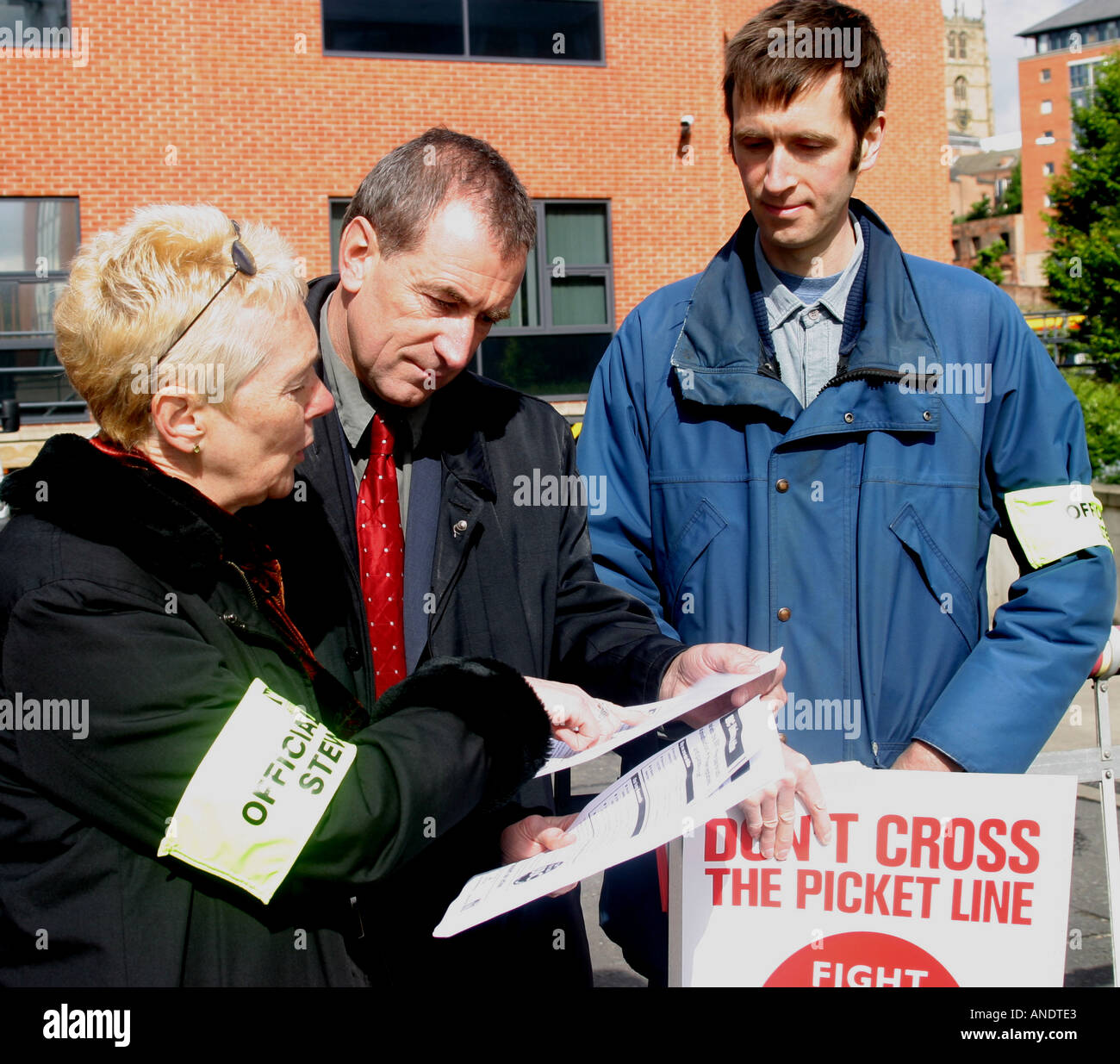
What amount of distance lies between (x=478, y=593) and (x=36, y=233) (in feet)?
43.3

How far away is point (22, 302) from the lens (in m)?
13.6

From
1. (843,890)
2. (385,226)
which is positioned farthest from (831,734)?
(385,226)

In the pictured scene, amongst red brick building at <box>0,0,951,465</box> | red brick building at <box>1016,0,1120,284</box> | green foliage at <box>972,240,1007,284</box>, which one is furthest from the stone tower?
red brick building at <box>0,0,951,465</box>

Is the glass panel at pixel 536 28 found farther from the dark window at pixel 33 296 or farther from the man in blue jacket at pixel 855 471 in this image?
the man in blue jacket at pixel 855 471

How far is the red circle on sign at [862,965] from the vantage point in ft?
6.18

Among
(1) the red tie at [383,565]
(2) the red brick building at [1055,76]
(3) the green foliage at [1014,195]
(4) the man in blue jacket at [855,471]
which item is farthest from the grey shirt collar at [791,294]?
(3) the green foliage at [1014,195]

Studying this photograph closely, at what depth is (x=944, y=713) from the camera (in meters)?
2.12

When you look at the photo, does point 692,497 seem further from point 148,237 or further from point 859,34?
point 148,237

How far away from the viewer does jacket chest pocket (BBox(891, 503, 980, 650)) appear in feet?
7.30

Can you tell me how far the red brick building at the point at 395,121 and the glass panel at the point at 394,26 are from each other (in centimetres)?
2

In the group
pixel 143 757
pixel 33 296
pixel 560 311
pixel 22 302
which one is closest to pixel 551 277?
pixel 560 311

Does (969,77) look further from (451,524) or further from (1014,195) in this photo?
(451,524)

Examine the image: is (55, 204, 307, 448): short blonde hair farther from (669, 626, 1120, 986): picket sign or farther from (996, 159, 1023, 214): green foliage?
(996, 159, 1023, 214): green foliage

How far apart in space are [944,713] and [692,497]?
65 centimetres
